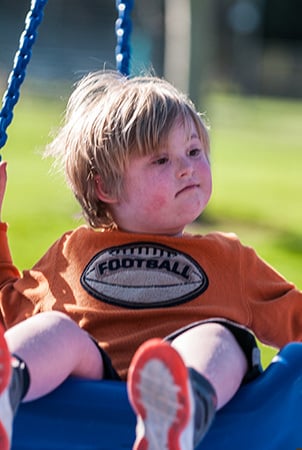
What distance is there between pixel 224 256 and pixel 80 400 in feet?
2.01

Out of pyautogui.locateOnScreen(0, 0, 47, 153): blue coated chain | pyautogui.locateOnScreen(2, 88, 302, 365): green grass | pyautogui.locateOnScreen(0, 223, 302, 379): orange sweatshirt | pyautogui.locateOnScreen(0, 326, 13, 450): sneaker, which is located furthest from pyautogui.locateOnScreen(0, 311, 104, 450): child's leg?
pyautogui.locateOnScreen(0, 0, 47, 153): blue coated chain

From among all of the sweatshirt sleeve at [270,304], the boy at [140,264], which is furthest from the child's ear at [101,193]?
the sweatshirt sleeve at [270,304]

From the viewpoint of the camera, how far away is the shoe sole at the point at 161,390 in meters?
2.07

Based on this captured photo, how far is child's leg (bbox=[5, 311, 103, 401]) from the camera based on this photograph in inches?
90.3

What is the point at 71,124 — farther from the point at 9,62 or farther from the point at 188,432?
the point at 9,62

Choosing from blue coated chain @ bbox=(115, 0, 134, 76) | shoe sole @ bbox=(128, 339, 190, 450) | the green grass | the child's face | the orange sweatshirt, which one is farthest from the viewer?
the green grass

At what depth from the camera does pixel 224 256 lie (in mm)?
2773

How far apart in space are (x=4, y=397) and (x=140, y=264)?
2.29 ft

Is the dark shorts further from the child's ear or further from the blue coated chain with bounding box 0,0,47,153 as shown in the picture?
the blue coated chain with bounding box 0,0,47,153

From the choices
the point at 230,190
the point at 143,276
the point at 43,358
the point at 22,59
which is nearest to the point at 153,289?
the point at 143,276

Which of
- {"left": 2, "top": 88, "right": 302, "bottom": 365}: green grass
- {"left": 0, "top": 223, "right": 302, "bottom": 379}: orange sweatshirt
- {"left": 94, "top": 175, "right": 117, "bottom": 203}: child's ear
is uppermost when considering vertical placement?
{"left": 94, "top": 175, "right": 117, "bottom": 203}: child's ear

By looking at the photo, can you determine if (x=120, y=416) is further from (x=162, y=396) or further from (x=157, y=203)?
(x=157, y=203)

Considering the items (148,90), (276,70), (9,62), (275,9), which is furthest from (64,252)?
(275,9)

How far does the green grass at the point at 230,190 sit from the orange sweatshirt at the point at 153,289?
0.82 feet
